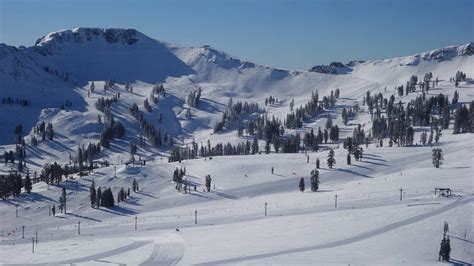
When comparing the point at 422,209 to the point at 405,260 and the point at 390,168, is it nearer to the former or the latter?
the point at 405,260

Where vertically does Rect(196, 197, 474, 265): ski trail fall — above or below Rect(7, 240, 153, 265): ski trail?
above

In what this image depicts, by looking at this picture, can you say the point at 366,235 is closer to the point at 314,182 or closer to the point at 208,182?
the point at 314,182

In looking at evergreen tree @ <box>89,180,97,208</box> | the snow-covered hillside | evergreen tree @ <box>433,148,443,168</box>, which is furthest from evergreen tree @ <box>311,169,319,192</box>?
evergreen tree @ <box>89,180,97,208</box>

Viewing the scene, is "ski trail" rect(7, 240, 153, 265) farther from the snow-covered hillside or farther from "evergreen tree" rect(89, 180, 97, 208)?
"evergreen tree" rect(89, 180, 97, 208)

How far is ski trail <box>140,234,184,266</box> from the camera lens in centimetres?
10256

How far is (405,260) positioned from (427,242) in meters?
11.0

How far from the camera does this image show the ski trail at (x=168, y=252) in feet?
336

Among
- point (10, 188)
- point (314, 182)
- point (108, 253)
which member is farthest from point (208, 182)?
point (108, 253)

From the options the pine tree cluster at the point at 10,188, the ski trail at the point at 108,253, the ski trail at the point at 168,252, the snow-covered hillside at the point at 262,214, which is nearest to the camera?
the ski trail at the point at 168,252

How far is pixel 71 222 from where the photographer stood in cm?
14662

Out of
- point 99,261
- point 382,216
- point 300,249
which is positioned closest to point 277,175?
point 382,216

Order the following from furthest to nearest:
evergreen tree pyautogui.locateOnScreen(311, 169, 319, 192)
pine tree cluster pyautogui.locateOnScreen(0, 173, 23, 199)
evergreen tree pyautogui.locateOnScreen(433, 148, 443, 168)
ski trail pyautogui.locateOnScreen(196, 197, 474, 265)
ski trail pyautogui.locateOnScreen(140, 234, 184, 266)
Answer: evergreen tree pyautogui.locateOnScreen(433, 148, 443, 168) < pine tree cluster pyautogui.locateOnScreen(0, 173, 23, 199) < evergreen tree pyautogui.locateOnScreen(311, 169, 319, 192) < ski trail pyautogui.locateOnScreen(140, 234, 184, 266) < ski trail pyautogui.locateOnScreen(196, 197, 474, 265)

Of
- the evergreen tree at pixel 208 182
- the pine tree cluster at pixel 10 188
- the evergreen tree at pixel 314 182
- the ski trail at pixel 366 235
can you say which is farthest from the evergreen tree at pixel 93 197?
the ski trail at pixel 366 235

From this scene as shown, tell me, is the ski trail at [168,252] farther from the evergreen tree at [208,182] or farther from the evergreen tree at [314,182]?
the evergreen tree at [314,182]
